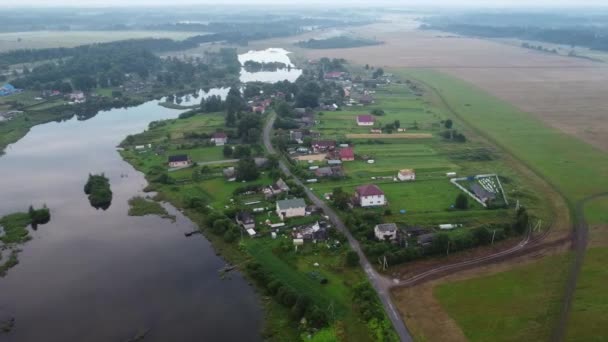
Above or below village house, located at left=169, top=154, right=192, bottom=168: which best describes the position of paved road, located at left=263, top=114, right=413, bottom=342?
below

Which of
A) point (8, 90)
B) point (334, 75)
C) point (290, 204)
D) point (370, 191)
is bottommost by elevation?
point (290, 204)

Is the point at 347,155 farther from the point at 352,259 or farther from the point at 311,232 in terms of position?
the point at 352,259

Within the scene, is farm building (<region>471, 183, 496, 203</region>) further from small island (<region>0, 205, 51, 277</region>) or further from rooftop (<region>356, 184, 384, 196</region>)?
small island (<region>0, 205, 51, 277</region>)

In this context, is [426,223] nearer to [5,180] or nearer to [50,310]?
[50,310]

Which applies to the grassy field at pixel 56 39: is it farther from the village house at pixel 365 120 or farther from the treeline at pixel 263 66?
the village house at pixel 365 120

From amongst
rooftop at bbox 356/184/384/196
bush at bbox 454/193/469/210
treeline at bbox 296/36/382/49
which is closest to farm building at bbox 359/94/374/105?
rooftop at bbox 356/184/384/196

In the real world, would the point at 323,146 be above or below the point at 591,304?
above

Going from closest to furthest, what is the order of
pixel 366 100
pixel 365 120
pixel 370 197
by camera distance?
pixel 370 197
pixel 365 120
pixel 366 100

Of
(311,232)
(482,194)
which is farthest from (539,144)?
(311,232)

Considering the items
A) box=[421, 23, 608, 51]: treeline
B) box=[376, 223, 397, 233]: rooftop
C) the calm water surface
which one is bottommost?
the calm water surface
